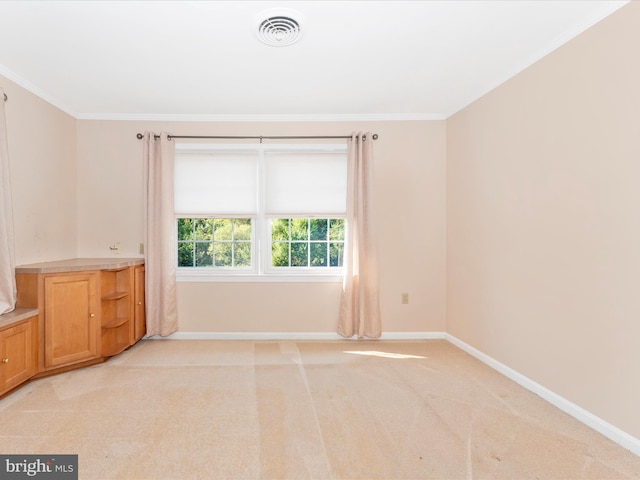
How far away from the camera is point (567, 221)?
227 cm

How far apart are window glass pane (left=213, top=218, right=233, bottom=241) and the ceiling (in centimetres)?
123

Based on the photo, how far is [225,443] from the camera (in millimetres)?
1905

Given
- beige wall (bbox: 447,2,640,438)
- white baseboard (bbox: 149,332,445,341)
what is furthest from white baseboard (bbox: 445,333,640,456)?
white baseboard (bbox: 149,332,445,341)

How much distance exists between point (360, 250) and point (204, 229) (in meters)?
1.83

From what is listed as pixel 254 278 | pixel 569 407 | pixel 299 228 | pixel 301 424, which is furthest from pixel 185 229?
pixel 569 407

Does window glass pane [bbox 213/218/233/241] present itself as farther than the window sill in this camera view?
Yes

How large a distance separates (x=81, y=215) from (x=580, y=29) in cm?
477

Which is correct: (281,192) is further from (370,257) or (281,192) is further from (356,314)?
(356,314)

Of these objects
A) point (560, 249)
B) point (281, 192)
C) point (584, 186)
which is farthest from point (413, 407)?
point (281, 192)

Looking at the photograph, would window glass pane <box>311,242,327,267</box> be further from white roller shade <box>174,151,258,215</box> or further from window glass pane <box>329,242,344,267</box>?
white roller shade <box>174,151,258,215</box>

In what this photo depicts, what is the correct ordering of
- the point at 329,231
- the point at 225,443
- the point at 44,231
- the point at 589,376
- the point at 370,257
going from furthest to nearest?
the point at 329,231 < the point at 370,257 < the point at 44,231 < the point at 589,376 < the point at 225,443

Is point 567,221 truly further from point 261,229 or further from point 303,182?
point 261,229

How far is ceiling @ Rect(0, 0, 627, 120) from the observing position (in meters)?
2.04
